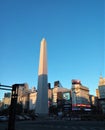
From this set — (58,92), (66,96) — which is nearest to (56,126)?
(66,96)

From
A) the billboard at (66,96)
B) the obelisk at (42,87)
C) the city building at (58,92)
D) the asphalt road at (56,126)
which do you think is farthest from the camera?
the city building at (58,92)

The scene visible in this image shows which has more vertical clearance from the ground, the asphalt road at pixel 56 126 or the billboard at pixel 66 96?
the billboard at pixel 66 96

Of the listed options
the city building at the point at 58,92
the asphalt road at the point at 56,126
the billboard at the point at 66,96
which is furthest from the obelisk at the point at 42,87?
the city building at the point at 58,92

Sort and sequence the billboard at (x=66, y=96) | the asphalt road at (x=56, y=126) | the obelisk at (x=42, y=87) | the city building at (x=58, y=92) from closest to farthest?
the asphalt road at (x=56, y=126)
the obelisk at (x=42, y=87)
the billboard at (x=66, y=96)
the city building at (x=58, y=92)

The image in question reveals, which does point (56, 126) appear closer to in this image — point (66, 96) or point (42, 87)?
point (42, 87)

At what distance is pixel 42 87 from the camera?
5841cm

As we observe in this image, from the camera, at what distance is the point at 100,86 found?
6885 inches

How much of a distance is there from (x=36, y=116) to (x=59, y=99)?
86764 millimetres

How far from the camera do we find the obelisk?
5806 centimetres

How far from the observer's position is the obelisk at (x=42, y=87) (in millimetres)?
58062

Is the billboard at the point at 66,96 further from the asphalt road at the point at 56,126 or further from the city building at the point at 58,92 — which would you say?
the asphalt road at the point at 56,126

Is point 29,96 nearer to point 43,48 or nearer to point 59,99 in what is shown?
point 59,99

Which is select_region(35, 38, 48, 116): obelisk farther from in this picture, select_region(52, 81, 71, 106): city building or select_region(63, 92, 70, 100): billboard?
select_region(52, 81, 71, 106): city building

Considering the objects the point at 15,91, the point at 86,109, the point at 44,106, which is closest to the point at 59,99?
the point at 86,109
